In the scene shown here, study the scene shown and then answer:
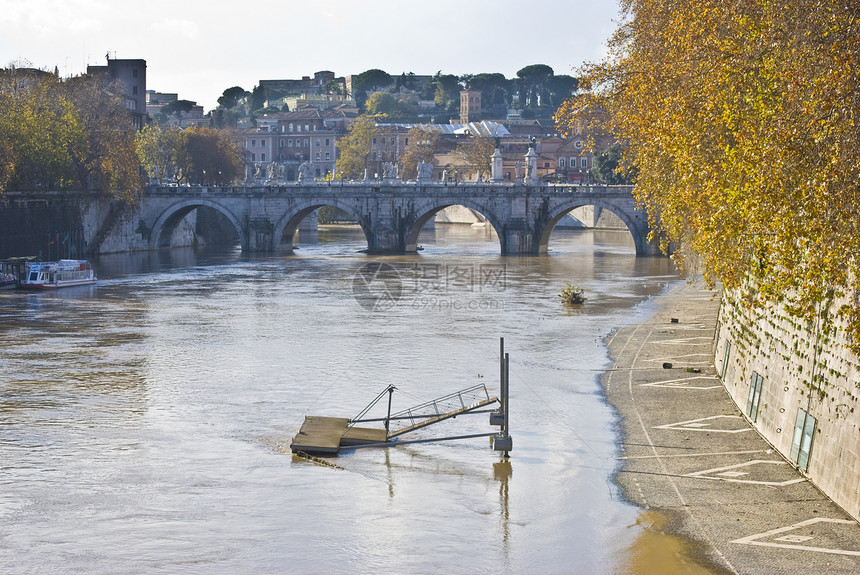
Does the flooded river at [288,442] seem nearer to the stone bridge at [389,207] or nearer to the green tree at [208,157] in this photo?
the stone bridge at [389,207]

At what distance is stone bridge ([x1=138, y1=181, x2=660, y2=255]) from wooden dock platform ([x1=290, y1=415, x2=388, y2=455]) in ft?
181

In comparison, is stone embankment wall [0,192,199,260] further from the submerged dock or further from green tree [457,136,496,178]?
green tree [457,136,496,178]

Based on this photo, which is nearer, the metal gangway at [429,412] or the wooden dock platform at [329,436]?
the wooden dock platform at [329,436]

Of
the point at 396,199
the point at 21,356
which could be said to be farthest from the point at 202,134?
the point at 21,356

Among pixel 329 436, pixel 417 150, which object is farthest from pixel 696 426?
pixel 417 150

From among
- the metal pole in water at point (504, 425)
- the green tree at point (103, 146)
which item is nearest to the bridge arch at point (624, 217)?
the green tree at point (103, 146)

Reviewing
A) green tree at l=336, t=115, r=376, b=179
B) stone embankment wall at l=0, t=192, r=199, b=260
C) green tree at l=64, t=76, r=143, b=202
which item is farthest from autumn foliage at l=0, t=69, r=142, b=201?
green tree at l=336, t=115, r=376, b=179

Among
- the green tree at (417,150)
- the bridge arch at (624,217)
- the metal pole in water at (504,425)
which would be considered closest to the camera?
the metal pole in water at (504,425)

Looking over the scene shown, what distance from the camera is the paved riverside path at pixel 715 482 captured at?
1772cm

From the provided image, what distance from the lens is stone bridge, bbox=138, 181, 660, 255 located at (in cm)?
8131

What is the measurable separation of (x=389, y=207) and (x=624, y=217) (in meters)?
16.9

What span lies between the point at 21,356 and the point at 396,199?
48.9m

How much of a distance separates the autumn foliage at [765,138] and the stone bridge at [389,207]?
47.6 m

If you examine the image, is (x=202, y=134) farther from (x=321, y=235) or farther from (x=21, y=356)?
(x=21, y=356)
